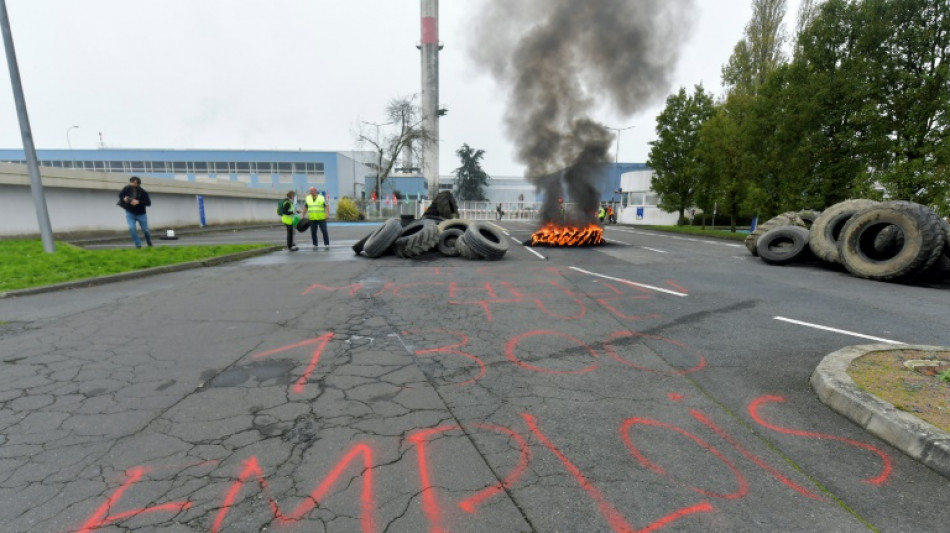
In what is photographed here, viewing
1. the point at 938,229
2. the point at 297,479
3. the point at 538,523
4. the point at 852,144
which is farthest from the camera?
the point at 852,144

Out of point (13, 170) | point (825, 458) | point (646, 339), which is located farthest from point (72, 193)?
point (825, 458)

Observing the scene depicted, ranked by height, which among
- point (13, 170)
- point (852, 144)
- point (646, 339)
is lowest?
point (646, 339)

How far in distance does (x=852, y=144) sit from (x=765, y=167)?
12.8ft

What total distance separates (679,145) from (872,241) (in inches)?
731

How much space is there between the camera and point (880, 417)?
2.71 m

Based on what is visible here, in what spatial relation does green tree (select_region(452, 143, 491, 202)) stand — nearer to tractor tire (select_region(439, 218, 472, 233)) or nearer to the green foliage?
the green foliage

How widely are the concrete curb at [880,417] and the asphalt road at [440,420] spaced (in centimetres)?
9

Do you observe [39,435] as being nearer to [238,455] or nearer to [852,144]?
[238,455]

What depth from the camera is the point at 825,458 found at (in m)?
2.49

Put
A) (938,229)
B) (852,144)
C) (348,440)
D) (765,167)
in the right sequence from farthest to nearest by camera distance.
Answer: (765,167) < (852,144) < (938,229) < (348,440)

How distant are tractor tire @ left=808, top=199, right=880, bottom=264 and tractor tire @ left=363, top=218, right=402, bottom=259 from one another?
1068 centimetres

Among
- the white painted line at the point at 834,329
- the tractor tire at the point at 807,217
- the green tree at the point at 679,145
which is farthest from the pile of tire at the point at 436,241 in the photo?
the green tree at the point at 679,145

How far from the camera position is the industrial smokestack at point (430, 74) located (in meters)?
44.1

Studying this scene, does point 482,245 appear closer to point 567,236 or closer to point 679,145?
point 567,236
